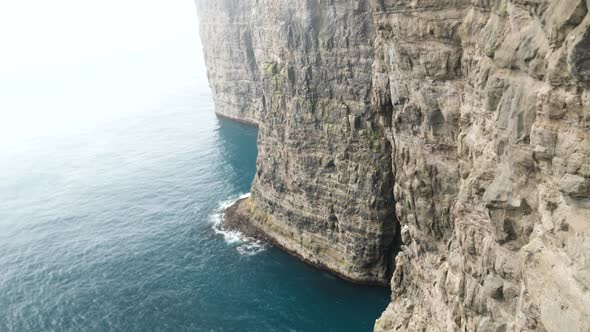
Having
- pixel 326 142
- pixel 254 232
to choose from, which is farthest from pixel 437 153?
pixel 254 232

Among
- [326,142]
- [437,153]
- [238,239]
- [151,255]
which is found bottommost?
[151,255]

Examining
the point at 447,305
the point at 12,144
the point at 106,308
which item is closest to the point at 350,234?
the point at 447,305

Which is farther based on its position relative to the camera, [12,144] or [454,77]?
[12,144]

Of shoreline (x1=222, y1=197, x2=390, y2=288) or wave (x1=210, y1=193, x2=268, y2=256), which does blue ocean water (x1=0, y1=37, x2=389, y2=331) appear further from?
shoreline (x1=222, y1=197, x2=390, y2=288)

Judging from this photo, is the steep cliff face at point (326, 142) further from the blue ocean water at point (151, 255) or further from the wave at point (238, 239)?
the blue ocean water at point (151, 255)

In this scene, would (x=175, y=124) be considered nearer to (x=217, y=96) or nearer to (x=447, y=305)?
(x=217, y=96)

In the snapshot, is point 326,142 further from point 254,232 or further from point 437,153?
point 437,153
